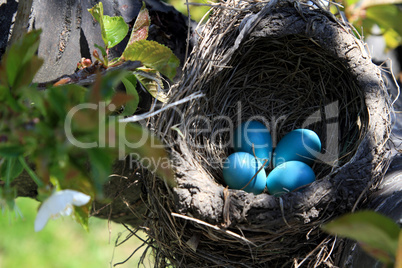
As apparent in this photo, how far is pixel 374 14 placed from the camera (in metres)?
1.34

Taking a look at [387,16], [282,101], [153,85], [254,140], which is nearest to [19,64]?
[153,85]

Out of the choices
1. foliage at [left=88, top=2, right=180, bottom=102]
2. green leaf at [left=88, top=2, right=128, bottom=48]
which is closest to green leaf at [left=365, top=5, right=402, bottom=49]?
foliage at [left=88, top=2, right=180, bottom=102]

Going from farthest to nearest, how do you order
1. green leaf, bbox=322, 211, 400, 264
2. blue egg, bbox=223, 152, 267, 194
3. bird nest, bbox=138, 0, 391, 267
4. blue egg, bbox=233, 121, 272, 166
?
blue egg, bbox=233, 121, 272, 166 < blue egg, bbox=223, 152, 267, 194 < bird nest, bbox=138, 0, 391, 267 < green leaf, bbox=322, 211, 400, 264

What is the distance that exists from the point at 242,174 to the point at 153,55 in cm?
45

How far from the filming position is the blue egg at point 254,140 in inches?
53.2

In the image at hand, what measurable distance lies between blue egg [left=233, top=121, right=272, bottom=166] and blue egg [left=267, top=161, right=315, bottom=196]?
13 cm

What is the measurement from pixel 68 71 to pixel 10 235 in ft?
5.37

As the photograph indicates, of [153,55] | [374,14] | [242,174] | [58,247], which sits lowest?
[58,247]

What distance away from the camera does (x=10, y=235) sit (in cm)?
235

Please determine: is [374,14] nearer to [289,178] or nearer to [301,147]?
[301,147]

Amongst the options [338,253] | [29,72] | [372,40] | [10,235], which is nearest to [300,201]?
[338,253]

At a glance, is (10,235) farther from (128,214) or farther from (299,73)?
(299,73)

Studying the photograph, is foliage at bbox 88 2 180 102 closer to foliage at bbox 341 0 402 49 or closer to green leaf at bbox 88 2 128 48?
green leaf at bbox 88 2 128 48

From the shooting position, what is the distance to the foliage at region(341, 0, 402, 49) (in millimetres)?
1278
